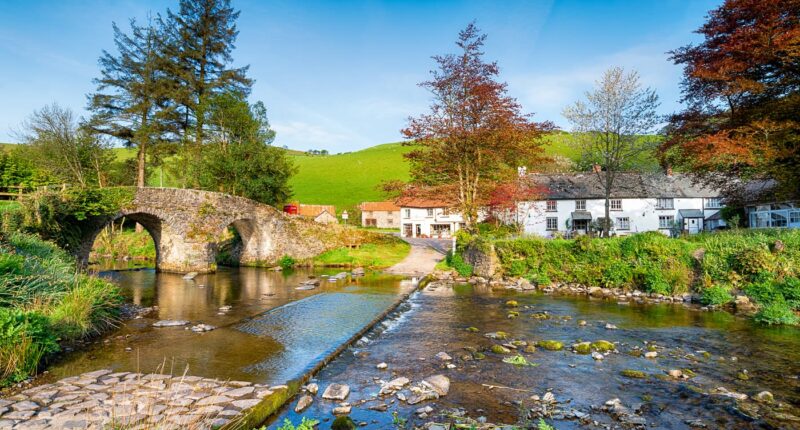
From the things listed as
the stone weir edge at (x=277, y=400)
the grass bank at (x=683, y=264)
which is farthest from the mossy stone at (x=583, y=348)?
the grass bank at (x=683, y=264)

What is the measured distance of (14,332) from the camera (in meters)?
7.54

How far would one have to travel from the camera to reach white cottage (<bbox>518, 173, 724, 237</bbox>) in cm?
4319

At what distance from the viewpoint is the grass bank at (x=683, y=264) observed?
46.9 ft

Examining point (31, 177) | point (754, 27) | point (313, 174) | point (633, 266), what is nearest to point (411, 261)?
point (633, 266)

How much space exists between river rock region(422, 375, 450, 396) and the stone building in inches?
2274

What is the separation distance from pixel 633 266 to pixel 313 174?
7615 centimetres

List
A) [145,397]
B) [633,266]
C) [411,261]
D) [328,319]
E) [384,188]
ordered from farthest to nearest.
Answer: [411,261] → [384,188] → [633,266] → [328,319] → [145,397]

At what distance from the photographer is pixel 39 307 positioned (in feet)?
30.5

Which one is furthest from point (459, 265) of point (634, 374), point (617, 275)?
point (634, 374)

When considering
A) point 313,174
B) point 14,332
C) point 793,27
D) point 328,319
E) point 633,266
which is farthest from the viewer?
point 313,174

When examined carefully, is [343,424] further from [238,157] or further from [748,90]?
[238,157]

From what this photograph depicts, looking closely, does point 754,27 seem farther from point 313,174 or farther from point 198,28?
point 313,174

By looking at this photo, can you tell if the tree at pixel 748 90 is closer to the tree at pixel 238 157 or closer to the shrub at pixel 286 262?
the shrub at pixel 286 262

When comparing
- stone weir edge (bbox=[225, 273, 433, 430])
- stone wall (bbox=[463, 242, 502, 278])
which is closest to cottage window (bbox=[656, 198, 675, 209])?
stone wall (bbox=[463, 242, 502, 278])
